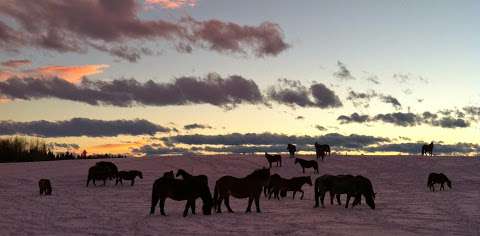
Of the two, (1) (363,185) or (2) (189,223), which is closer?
(2) (189,223)

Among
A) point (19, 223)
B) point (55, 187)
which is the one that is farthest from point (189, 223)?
point (55, 187)

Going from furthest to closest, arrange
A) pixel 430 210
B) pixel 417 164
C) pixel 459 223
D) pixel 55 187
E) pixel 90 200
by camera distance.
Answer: pixel 417 164
pixel 55 187
pixel 90 200
pixel 430 210
pixel 459 223

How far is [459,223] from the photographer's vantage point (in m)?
19.1

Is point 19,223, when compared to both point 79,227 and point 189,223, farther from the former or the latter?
point 189,223

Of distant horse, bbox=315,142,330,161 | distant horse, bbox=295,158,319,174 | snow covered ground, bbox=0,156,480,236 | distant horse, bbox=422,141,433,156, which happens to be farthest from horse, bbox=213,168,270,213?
distant horse, bbox=422,141,433,156

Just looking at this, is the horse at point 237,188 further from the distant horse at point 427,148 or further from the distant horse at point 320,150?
the distant horse at point 427,148

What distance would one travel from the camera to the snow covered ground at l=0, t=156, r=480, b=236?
686 inches

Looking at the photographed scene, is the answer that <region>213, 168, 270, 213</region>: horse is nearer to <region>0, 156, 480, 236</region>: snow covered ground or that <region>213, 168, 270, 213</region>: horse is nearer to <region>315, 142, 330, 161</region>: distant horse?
<region>0, 156, 480, 236</region>: snow covered ground

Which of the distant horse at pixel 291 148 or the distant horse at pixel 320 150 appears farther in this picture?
the distant horse at pixel 291 148

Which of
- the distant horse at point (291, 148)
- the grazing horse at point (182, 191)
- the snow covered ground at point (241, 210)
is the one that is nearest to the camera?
the snow covered ground at point (241, 210)

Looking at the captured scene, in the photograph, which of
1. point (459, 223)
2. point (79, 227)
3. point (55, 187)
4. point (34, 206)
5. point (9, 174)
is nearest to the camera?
point (79, 227)

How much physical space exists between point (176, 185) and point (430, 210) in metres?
8.94

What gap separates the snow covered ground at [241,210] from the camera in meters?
17.4

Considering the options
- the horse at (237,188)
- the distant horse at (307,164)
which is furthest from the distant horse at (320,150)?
the horse at (237,188)
